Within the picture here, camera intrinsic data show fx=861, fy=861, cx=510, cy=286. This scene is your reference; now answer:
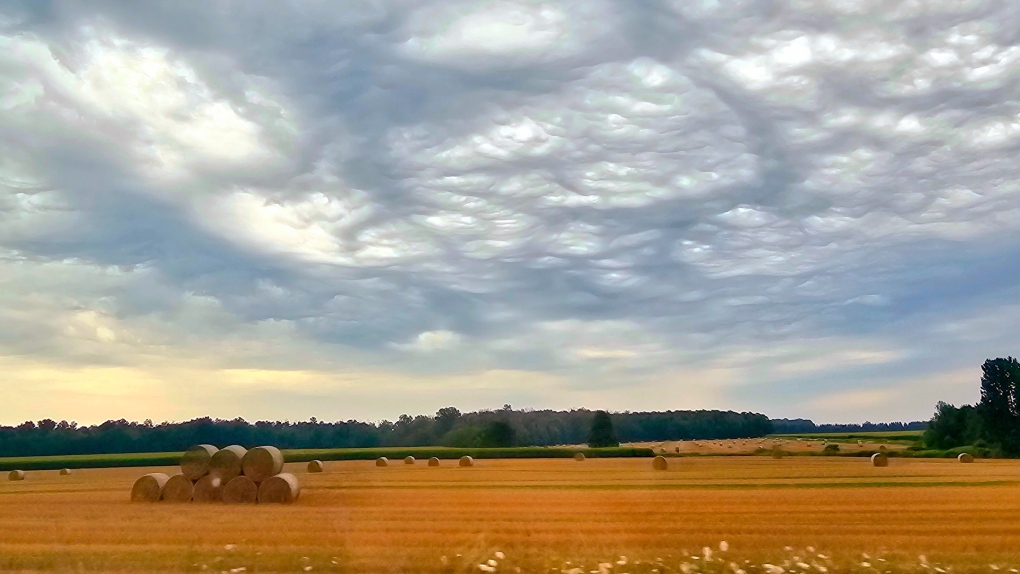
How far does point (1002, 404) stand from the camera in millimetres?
84312

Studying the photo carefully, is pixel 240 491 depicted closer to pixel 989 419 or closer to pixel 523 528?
pixel 523 528

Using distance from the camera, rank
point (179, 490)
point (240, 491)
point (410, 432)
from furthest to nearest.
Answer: point (410, 432)
point (179, 490)
point (240, 491)

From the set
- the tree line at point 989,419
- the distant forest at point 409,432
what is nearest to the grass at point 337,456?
the distant forest at point 409,432

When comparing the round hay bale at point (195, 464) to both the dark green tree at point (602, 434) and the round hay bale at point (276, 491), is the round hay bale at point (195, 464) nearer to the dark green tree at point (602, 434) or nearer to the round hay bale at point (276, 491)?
the round hay bale at point (276, 491)

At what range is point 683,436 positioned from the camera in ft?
335

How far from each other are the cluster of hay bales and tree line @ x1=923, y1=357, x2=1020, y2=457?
70.0 m

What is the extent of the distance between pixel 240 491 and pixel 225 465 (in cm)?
116

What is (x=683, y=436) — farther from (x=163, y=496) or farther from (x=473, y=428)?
(x=163, y=496)

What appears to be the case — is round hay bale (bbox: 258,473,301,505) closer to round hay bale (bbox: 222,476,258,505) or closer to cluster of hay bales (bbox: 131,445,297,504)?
cluster of hay bales (bbox: 131,445,297,504)

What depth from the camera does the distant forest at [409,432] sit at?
4822cm

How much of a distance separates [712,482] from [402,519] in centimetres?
1755

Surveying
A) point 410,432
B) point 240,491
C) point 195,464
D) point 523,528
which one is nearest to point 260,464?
point 240,491

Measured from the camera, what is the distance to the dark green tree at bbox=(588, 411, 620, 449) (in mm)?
A: 82688

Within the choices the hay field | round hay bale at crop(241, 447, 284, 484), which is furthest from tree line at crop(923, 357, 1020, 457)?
round hay bale at crop(241, 447, 284, 484)
